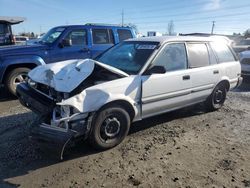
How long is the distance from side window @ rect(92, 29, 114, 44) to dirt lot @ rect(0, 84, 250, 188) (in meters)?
3.64

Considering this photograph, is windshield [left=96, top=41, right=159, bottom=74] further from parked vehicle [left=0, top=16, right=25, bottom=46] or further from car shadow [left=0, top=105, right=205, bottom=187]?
parked vehicle [left=0, top=16, right=25, bottom=46]

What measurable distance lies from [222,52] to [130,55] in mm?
2452

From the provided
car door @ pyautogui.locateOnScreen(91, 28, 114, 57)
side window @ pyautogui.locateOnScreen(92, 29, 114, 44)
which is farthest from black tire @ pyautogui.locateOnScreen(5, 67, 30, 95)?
side window @ pyautogui.locateOnScreen(92, 29, 114, 44)

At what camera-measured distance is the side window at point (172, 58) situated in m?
4.71

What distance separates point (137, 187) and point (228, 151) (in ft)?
5.98

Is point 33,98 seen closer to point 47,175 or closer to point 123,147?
point 47,175

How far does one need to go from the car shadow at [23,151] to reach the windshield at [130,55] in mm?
1206

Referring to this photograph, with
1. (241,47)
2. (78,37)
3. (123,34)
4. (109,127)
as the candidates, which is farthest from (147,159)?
(241,47)

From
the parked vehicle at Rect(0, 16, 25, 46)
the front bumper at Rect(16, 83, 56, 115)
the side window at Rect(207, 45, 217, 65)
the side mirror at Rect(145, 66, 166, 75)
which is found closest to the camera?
the front bumper at Rect(16, 83, 56, 115)

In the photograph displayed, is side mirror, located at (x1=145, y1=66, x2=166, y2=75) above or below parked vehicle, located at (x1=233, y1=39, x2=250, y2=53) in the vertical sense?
above

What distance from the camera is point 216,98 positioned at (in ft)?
20.1

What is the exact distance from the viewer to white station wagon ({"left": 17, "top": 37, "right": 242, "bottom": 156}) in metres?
3.61

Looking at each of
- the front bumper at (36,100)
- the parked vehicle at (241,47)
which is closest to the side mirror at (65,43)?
the front bumper at (36,100)

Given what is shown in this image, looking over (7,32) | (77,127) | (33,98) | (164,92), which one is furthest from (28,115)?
Result: (7,32)
